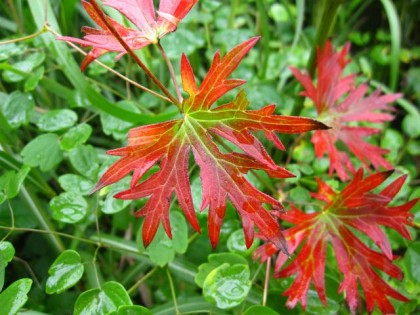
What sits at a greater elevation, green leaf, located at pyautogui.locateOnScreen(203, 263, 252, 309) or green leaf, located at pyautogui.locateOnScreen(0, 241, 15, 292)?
green leaf, located at pyautogui.locateOnScreen(0, 241, 15, 292)

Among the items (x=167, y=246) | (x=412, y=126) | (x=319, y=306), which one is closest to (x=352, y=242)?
(x=319, y=306)

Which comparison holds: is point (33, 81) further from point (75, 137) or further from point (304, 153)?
point (304, 153)

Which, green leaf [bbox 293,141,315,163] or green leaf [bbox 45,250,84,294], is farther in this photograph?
green leaf [bbox 293,141,315,163]

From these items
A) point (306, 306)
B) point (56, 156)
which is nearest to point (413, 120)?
point (306, 306)

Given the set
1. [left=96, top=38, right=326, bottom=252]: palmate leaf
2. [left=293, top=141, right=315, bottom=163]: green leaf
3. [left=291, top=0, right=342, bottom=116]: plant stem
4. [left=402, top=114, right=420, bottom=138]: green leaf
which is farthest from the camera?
[left=402, top=114, right=420, bottom=138]: green leaf

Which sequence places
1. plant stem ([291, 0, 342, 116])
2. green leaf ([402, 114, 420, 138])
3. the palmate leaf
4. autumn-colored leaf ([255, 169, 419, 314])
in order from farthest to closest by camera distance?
green leaf ([402, 114, 420, 138]) → plant stem ([291, 0, 342, 116]) → autumn-colored leaf ([255, 169, 419, 314]) → the palmate leaf

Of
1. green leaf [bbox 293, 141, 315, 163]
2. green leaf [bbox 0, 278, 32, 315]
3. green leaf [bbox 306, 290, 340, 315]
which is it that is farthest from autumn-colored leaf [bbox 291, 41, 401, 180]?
green leaf [bbox 0, 278, 32, 315]

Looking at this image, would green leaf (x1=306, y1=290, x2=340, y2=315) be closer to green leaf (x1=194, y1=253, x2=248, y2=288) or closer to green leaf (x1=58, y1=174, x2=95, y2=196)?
green leaf (x1=194, y1=253, x2=248, y2=288)

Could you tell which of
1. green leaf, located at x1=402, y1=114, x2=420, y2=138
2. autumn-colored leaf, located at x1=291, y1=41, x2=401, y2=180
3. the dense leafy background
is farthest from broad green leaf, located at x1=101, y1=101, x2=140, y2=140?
green leaf, located at x1=402, y1=114, x2=420, y2=138

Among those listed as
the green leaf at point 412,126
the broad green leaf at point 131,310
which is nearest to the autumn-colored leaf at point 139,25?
the broad green leaf at point 131,310

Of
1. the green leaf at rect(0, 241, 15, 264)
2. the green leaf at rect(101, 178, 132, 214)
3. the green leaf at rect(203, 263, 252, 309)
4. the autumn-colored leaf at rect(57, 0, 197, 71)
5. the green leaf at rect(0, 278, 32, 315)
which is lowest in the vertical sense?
the green leaf at rect(203, 263, 252, 309)
